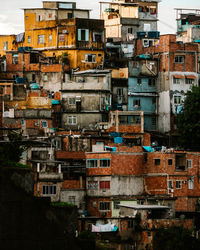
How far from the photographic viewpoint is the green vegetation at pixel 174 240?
42562 mm

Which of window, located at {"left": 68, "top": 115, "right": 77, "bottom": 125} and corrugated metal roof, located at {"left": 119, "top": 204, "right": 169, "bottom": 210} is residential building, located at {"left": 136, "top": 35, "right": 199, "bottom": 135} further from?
corrugated metal roof, located at {"left": 119, "top": 204, "right": 169, "bottom": 210}

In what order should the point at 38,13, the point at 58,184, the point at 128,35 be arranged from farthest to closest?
the point at 128,35, the point at 38,13, the point at 58,184

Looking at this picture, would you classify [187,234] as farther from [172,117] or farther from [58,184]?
[172,117]

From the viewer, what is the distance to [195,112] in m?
61.6

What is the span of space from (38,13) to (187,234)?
36951 millimetres

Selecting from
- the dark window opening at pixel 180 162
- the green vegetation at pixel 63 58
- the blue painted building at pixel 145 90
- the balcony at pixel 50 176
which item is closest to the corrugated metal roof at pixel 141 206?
the balcony at pixel 50 176

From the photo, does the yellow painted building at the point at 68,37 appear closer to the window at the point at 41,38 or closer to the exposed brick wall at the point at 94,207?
the window at the point at 41,38

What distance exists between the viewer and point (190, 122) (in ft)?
202

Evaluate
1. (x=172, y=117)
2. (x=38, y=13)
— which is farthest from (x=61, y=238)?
(x=38, y=13)

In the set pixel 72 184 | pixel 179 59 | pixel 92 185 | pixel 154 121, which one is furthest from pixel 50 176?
pixel 179 59

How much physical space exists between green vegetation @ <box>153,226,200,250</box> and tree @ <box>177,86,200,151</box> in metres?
17.3

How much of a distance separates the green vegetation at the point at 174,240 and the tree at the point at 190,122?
17.3m

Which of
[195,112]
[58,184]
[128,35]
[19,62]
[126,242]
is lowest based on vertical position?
[126,242]

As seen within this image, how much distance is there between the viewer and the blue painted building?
220 feet
